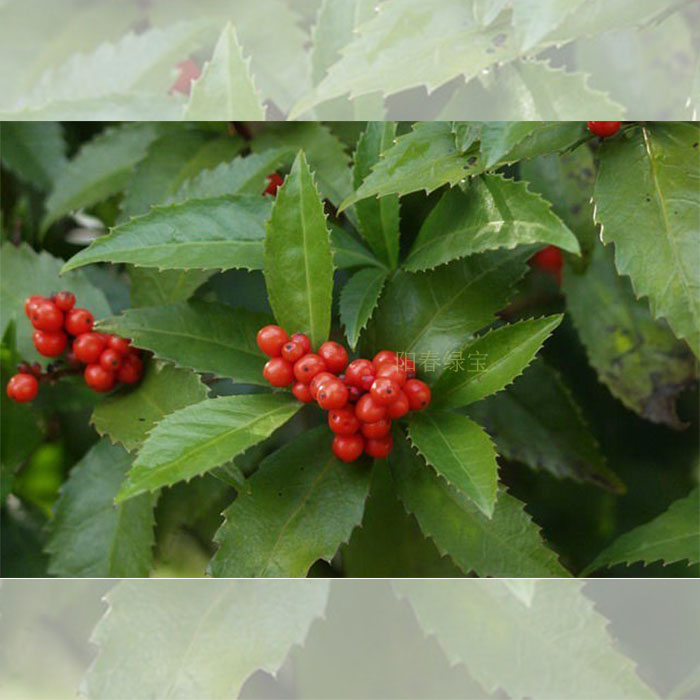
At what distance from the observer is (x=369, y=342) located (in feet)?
2.02

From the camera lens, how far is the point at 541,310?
0.79m

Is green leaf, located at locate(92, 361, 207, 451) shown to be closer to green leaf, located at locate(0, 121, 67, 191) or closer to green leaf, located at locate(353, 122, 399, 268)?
green leaf, located at locate(353, 122, 399, 268)

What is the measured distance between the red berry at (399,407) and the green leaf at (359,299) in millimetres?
44

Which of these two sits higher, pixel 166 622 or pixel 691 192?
pixel 691 192

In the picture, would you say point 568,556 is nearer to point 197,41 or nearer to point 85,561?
point 85,561

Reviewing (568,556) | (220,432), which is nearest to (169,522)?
(220,432)

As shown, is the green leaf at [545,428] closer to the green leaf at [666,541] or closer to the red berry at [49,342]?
the green leaf at [666,541]

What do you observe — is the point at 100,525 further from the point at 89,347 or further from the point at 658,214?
the point at 658,214

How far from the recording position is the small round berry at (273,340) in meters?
0.57

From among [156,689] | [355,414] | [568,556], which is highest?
[355,414]

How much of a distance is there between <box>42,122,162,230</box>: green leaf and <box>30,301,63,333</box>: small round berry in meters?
0.17

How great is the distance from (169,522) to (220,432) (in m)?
0.20

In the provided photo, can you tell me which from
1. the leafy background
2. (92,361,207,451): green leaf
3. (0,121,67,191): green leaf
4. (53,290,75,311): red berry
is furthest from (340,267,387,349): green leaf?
(0,121,67,191): green leaf

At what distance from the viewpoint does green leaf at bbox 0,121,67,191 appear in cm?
82
